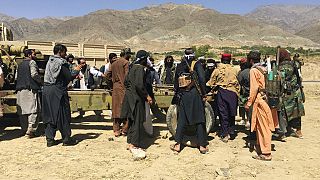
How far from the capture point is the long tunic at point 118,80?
6.79 meters

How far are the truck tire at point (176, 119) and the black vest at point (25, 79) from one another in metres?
2.56

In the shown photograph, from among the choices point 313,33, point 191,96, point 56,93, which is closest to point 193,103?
point 191,96

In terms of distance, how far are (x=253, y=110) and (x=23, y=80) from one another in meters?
4.17

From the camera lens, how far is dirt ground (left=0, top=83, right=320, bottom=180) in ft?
16.5

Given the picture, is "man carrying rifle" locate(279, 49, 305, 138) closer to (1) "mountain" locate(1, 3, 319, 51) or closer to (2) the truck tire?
(2) the truck tire

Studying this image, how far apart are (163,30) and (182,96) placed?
98027 millimetres

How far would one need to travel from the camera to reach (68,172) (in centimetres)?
513

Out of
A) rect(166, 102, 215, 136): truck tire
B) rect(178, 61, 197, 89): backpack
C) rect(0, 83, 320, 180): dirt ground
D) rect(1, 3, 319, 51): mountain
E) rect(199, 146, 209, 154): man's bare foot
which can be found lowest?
rect(0, 83, 320, 180): dirt ground

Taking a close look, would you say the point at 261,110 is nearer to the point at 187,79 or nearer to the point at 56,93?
the point at 187,79

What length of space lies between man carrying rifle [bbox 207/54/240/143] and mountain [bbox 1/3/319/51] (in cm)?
6804

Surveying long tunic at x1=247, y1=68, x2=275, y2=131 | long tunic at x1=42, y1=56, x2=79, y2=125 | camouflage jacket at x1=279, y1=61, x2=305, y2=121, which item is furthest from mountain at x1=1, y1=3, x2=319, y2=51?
long tunic at x1=247, y1=68, x2=275, y2=131

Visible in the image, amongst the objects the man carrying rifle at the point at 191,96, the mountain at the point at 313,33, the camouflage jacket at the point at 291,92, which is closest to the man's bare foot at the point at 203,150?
the man carrying rifle at the point at 191,96

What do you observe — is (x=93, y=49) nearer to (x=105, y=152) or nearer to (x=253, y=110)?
(x=105, y=152)

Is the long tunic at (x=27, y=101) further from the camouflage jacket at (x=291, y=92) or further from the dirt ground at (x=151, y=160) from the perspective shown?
the camouflage jacket at (x=291, y=92)
